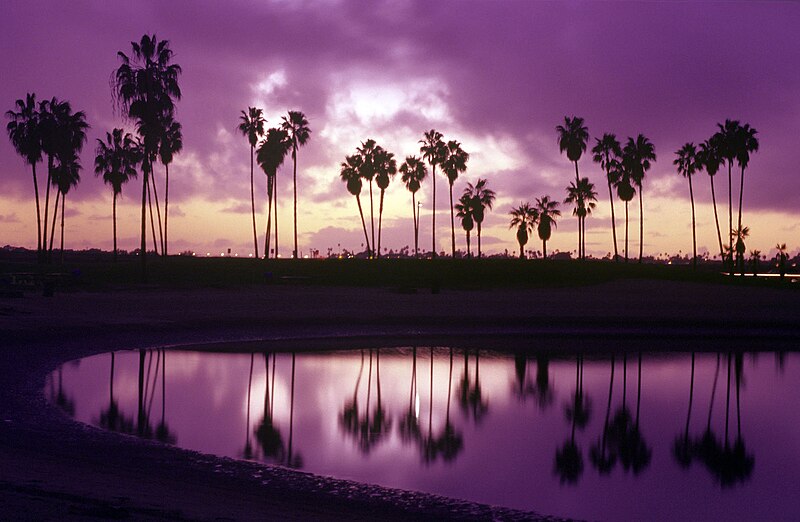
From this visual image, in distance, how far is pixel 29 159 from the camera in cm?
6494

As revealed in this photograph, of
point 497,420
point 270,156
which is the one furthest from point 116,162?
point 497,420

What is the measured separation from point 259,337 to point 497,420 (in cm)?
1445

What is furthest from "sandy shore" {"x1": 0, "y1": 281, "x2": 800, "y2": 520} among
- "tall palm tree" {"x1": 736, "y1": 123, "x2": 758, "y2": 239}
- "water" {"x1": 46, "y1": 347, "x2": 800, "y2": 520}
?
"tall palm tree" {"x1": 736, "y1": 123, "x2": 758, "y2": 239}

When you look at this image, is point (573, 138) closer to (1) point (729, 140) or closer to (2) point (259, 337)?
(1) point (729, 140)

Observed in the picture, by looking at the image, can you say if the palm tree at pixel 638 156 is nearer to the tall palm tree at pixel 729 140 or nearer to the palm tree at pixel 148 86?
the tall palm tree at pixel 729 140

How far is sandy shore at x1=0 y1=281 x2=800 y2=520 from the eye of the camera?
27.6 feet

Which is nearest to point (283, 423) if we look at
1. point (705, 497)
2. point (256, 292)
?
point (705, 497)

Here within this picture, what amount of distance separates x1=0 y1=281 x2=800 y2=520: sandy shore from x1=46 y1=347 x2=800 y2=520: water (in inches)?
50.4

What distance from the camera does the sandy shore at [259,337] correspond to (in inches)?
331

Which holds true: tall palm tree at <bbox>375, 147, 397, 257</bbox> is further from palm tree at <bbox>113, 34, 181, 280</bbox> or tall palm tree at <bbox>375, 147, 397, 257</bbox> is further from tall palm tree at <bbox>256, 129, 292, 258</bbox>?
palm tree at <bbox>113, 34, 181, 280</bbox>

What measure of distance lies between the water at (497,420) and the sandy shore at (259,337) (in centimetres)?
128

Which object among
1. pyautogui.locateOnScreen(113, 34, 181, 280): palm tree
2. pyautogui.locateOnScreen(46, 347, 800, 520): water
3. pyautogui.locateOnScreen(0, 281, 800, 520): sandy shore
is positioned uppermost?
pyautogui.locateOnScreen(113, 34, 181, 280): palm tree

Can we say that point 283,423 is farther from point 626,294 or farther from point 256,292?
point 626,294

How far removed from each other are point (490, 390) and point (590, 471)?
291 inches
